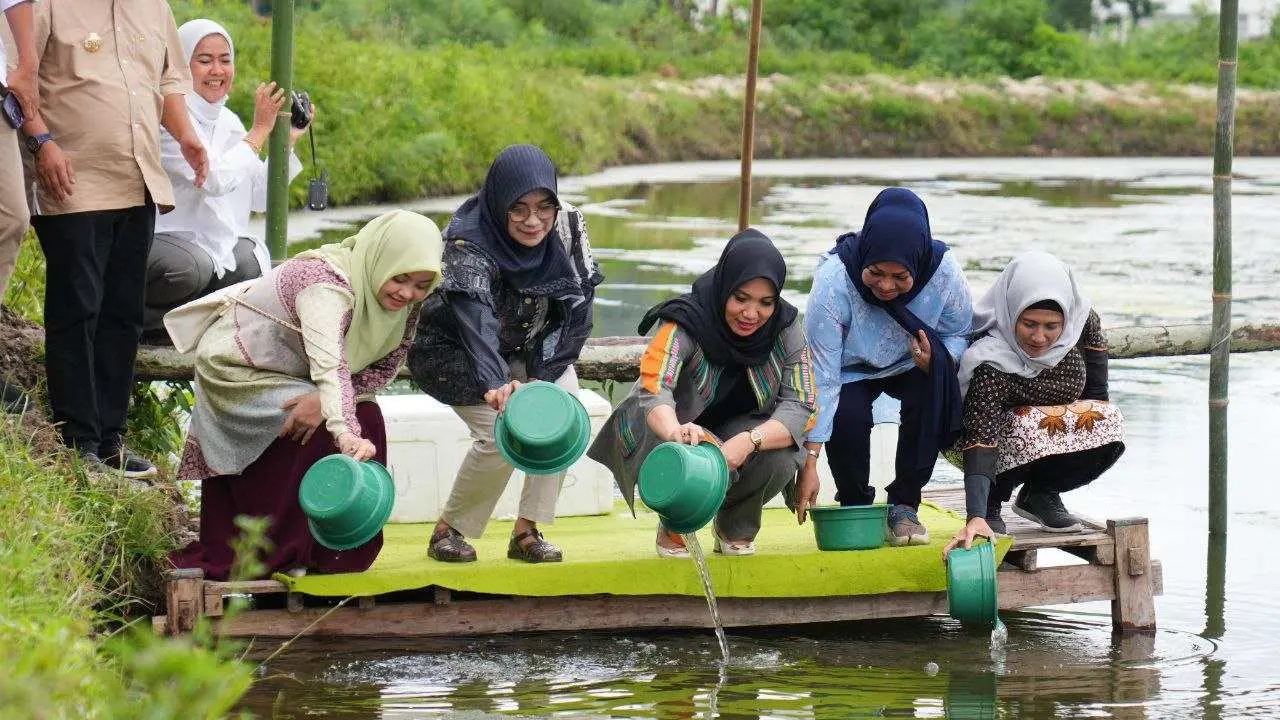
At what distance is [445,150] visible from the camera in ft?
53.9

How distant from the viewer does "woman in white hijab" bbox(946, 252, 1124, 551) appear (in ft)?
16.4

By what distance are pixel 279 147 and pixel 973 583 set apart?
3.00 meters

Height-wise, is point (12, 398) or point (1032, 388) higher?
point (1032, 388)

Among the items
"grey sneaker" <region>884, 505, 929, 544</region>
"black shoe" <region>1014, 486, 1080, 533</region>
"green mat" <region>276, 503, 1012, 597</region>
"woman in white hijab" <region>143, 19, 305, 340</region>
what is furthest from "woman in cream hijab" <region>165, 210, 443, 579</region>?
"black shoe" <region>1014, 486, 1080, 533</region>

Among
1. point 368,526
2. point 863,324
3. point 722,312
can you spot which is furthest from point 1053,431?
point 368,526

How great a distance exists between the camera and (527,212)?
4730 millimetres

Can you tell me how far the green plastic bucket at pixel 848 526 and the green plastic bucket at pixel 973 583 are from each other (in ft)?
0.82

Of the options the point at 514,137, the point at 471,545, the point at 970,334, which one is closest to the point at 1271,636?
the point at 970,334

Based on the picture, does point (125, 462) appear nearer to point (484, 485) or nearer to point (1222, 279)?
point (484, 485)

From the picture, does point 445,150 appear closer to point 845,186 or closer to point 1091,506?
point 845,186

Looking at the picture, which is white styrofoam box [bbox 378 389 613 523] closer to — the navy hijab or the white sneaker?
the white sneaker

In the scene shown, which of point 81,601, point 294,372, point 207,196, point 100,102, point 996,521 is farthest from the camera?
point 207,196

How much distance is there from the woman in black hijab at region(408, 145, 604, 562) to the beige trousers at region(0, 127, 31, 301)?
112cm

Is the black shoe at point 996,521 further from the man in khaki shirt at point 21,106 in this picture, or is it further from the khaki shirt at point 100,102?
the man in khaki shirt at point 21,106
